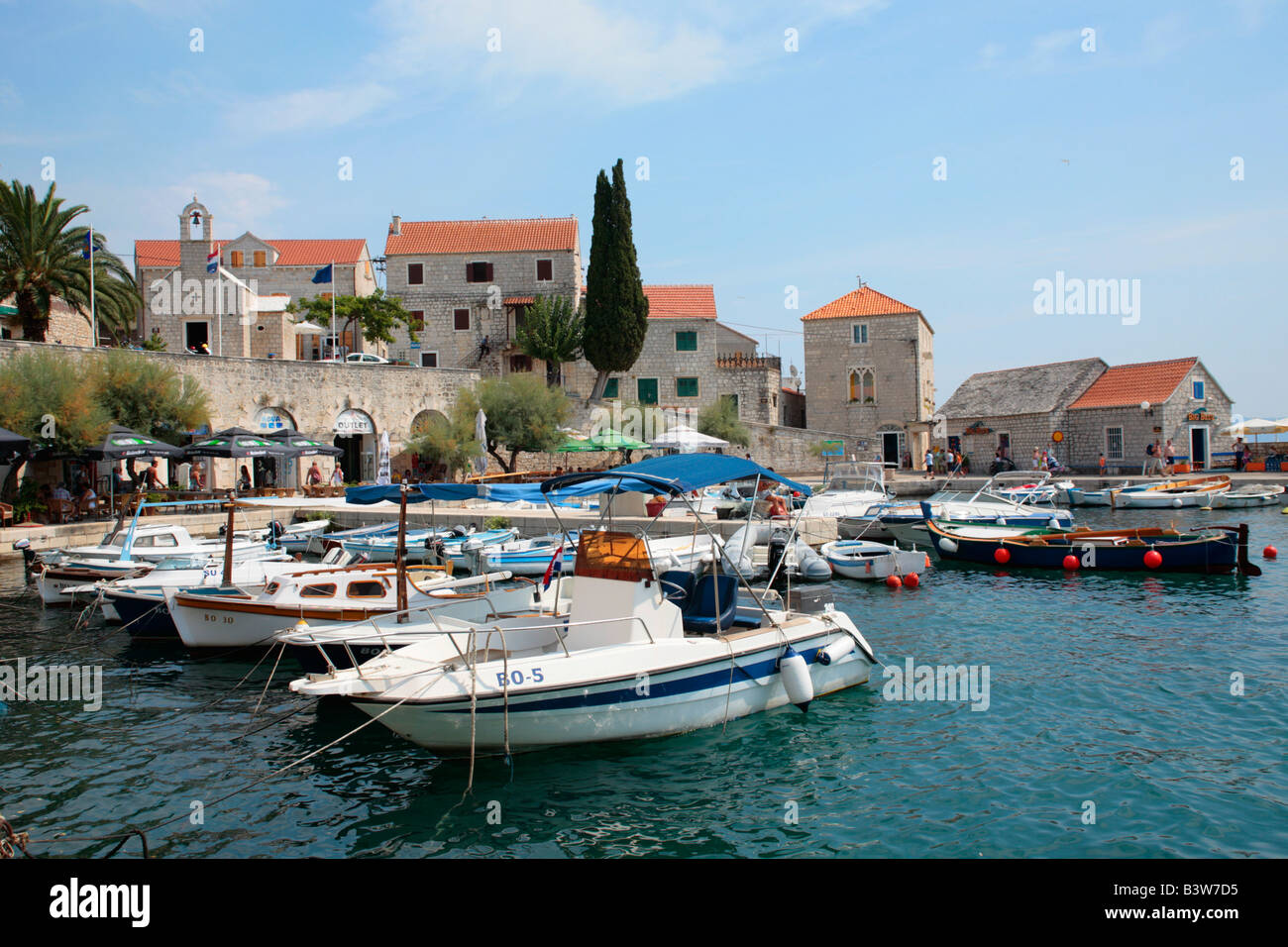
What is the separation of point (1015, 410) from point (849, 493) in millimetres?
21945

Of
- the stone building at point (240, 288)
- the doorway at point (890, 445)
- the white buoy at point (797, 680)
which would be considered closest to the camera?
the white buoy at point (797, 680)

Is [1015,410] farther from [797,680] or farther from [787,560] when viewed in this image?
[797,680]

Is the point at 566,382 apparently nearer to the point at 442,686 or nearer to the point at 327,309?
the point at 327,309

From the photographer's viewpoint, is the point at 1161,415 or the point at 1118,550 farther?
the point at 1161,415

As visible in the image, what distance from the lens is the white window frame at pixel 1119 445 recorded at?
40938mm

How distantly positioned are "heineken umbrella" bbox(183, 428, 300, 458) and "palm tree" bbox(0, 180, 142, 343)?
909cm

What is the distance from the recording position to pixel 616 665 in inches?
340

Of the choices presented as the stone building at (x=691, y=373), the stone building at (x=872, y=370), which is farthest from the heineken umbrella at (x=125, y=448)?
the stone building at (x=872, y=370)

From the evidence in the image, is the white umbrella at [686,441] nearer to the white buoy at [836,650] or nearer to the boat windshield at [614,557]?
the white buoy at [836,650]

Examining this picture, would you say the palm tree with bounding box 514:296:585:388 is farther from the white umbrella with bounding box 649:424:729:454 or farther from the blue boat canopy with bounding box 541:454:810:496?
the blue boat canopy with bounding box 541:454:810:496

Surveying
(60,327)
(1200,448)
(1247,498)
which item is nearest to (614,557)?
(1247,498)

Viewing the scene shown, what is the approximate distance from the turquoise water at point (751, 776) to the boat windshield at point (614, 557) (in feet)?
5.90
